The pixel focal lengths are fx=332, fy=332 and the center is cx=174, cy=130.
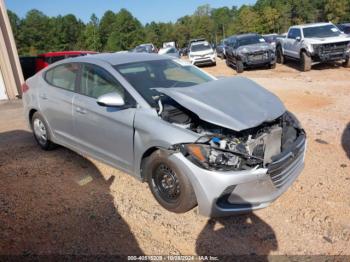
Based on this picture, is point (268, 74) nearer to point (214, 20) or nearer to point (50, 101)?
point (50, 101)

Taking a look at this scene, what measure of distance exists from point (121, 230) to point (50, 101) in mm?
2501

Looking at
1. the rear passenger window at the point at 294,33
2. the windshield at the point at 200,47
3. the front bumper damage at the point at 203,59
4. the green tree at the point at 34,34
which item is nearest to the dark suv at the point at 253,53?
the rear passenger window at the point at 294,33

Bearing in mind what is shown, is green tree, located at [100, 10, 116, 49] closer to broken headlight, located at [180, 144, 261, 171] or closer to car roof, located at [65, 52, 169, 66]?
car roof, located at [65, 52, 169, 66]

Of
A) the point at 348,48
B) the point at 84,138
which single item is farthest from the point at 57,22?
the point at 84,138

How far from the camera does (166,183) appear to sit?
3520mm

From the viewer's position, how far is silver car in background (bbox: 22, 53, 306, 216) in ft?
10.4

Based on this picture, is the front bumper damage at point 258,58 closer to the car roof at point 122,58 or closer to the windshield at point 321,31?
the windshield at point 321,31

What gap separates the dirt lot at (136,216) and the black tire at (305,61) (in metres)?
9.19

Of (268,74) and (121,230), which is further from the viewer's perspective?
(268,74)

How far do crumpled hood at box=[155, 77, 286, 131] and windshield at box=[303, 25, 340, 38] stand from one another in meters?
11.0

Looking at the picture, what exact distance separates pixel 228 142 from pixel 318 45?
11408 mm

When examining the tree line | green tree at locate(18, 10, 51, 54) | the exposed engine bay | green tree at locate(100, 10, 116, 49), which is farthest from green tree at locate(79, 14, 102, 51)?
the exposed engine bay

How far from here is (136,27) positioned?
87875 mm

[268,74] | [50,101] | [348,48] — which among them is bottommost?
[268,74]
